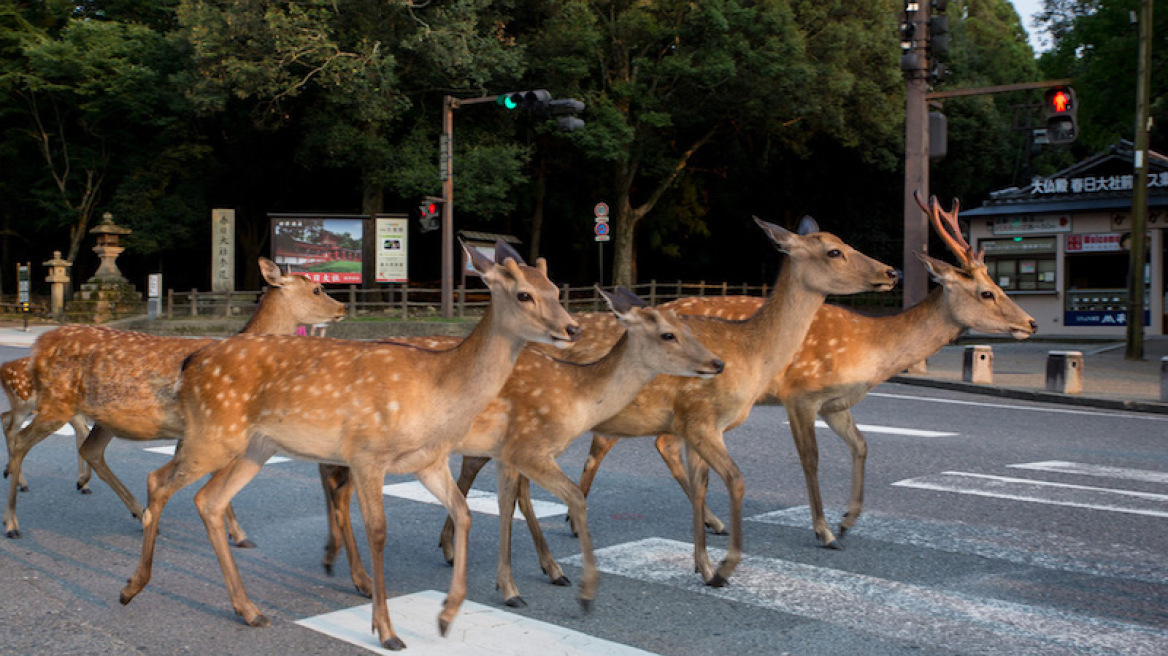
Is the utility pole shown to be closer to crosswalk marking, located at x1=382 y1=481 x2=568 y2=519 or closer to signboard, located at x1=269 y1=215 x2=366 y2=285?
crosswalk marking, located at x1=382 y1=481 x2=568 y2=519

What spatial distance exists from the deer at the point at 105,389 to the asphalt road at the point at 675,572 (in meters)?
0.44

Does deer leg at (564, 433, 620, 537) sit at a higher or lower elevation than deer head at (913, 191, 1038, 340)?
lower

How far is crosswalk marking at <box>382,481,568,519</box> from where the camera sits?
7.14 metres

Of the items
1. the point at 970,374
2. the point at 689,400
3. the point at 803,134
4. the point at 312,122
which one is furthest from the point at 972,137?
the point at 689,400

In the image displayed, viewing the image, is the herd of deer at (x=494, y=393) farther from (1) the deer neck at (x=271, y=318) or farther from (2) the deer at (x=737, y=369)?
(1) the deer neck at (x=271, y=318)

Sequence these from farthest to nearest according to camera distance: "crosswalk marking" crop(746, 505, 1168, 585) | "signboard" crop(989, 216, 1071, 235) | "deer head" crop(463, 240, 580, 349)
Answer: "signboard" crop(989, 216, 1071, 235) < "crosswalk marking" crop(746, 505, 1168, 585) < "deer head" crop(463, 240, 580, 349)

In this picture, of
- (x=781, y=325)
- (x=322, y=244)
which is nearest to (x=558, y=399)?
(x=781, y=325)

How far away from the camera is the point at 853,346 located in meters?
6.93

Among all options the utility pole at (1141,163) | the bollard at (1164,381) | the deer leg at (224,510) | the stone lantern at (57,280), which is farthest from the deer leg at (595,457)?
the stone lantern at (57,280)

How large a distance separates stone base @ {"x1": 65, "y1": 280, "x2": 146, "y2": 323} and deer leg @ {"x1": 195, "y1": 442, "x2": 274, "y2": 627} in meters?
35.6

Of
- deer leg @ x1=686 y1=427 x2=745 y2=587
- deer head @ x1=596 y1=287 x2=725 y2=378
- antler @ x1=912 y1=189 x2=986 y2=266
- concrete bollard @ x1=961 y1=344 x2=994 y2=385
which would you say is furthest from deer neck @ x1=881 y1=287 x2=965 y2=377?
concrete bollard @ x1=961 y1=344 x2=994 y2=385

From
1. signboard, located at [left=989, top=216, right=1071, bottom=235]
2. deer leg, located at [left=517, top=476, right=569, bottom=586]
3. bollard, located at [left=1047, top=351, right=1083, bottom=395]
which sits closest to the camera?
deer leg, located at [left=517, top=476, right=569, bottom=586]

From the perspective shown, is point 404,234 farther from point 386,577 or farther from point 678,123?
point 386,577

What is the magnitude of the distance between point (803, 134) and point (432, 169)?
14.7m
